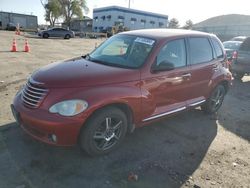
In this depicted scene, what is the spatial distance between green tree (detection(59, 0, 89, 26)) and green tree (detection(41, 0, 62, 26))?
1.34m

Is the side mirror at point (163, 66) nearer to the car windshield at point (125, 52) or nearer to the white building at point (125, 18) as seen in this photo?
the car windshield at point (125, 52)

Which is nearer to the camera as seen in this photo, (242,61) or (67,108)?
(67,108)

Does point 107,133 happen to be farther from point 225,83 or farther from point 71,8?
point 71,8

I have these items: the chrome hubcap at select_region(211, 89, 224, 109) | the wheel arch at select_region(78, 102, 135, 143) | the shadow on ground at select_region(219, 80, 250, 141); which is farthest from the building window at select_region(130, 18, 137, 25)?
the wheel arch at select_region(78, 102, 135, 143)

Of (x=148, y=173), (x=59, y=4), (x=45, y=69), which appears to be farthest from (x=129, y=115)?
(x=59, y=4)

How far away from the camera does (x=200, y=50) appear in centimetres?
545

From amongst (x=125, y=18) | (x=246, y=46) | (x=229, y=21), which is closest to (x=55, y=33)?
(x=246, y=46)

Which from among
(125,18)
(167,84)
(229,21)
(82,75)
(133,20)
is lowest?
(167,84)

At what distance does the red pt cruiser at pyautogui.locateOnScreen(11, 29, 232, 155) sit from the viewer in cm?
359

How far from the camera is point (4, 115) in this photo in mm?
5320

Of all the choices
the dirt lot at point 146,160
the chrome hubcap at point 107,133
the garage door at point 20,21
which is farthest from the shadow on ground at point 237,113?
the garage door at point 20,21

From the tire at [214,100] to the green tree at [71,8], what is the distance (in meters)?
70.4

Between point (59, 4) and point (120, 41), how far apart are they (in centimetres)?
7307

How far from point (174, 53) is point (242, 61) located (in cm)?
643
